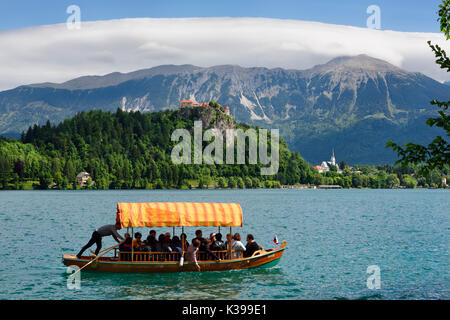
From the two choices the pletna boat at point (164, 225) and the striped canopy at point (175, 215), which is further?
the pletna boat at point (164, 225)

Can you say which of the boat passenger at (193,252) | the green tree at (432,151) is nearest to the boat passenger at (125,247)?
the boat passenger at (193,252)

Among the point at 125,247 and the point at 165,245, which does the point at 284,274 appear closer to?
the point at 165,245

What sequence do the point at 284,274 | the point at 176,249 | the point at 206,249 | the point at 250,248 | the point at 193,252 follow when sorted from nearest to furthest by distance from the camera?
the point at 193,252
the point at 206,249
the point at 176,249
the point at 284,274
the point at 250,248

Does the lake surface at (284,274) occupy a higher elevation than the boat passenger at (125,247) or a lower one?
lower

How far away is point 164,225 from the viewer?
36812 millimetres

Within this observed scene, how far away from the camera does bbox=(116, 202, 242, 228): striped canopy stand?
36562 millimetres

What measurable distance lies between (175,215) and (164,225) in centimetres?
104

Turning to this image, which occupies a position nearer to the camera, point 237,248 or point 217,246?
point 217,246

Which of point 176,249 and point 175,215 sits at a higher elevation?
point 175,215

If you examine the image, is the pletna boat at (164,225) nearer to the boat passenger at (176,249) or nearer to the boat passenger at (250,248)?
the boat passenger at (176,249)

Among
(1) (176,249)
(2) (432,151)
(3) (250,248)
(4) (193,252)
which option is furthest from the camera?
(3) (250,248)

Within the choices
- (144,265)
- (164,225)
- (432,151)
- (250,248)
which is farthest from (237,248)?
(432,151)

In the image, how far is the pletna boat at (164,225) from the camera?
36.8 meters
